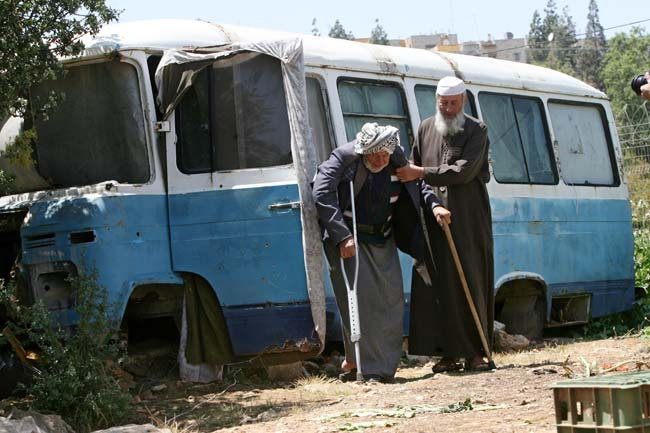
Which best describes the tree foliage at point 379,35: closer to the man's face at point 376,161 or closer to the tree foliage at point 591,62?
the tree foliage at point 591,62

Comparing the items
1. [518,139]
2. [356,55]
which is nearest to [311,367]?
[356,55]

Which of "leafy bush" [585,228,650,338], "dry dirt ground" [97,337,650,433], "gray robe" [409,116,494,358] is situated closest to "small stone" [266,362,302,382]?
"dry dirt ground" [97,337,650,433]

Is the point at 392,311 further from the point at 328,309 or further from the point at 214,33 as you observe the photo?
the point at 214,33

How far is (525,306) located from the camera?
1159cm

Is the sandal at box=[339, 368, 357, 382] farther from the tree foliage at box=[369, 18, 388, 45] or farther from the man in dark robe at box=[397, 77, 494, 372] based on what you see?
the tree foliage at box=[369, 18, 388, 45]

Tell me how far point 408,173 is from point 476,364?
4.81 feet

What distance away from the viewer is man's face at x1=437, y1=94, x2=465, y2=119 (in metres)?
9.08

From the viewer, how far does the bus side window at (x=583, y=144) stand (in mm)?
11930

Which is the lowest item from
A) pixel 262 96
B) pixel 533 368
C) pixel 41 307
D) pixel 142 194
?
pixel 533 368

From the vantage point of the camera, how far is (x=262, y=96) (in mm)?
8883

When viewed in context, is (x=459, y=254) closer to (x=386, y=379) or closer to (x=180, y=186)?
(x=386, y=379)

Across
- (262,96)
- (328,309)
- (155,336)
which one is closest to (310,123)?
(262,96)

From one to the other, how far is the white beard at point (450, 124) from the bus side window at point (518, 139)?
1.96 meters

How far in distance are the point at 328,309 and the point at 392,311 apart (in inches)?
21.2
